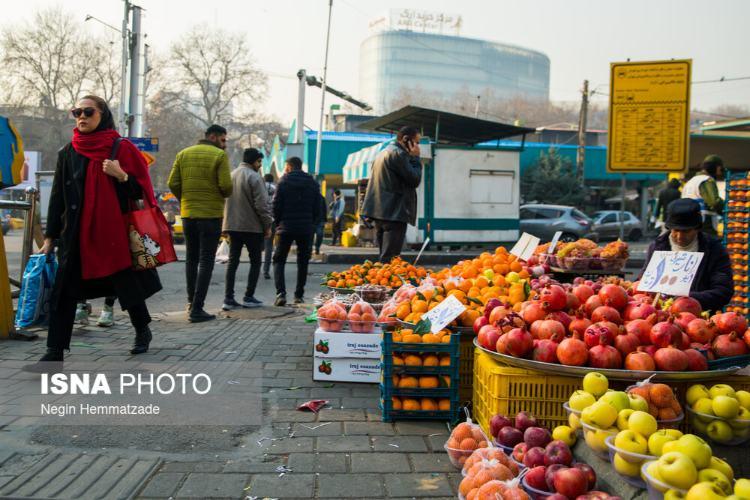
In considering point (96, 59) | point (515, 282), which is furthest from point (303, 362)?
point (96, 59)

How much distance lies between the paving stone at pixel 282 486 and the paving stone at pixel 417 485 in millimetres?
380

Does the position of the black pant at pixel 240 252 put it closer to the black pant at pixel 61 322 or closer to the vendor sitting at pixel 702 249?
the black pant at pixel 61 322

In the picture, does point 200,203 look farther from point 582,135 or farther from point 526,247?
point 582,135

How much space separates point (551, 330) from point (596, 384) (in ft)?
1.93

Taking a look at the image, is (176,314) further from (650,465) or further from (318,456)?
(650,465)

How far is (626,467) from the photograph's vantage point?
2715 millimetres

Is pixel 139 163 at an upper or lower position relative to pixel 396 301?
upper

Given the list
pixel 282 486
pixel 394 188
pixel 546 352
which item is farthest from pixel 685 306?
pixel 394 188

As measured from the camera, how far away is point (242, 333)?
744 centimetres

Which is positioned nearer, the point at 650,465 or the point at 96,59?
the point at 650,465

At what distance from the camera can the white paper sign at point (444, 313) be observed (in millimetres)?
4289

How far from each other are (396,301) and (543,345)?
6.92ft

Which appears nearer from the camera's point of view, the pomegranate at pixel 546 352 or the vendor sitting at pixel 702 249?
the pomegranate at pixel 546 352

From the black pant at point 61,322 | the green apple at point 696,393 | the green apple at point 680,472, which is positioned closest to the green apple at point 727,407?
the green apple at point 696,393
